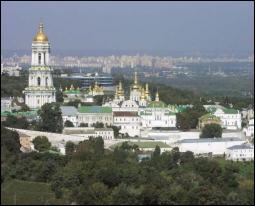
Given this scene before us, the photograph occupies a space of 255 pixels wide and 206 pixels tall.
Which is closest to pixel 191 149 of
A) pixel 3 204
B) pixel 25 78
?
pixel 3 204

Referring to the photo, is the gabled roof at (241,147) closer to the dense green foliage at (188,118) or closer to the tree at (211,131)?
the tree at (211,131)

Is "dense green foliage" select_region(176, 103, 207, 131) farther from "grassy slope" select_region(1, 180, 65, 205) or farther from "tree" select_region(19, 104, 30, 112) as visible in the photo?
"grassy slope" select_region(1, 180, 65, 205)

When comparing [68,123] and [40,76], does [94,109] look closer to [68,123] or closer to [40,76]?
[68,123]

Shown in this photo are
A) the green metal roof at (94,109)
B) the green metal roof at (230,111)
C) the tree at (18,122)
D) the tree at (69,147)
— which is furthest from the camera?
the green metal roof at (230,111)

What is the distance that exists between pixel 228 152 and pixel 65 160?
3.27 m

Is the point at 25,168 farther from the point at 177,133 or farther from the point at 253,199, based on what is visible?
the point at 177,133

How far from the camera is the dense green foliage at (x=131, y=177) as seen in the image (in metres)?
8.12

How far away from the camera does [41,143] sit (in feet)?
40.9

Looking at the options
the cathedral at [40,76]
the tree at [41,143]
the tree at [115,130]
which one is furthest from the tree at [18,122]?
the cathedral at [40,76]

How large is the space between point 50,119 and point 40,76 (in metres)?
2.46

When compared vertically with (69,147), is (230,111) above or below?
above

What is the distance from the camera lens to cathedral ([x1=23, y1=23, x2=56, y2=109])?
1661 centimetres

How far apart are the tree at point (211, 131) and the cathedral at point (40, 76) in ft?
11.5

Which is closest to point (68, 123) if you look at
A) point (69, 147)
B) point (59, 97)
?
point (69, 147)
